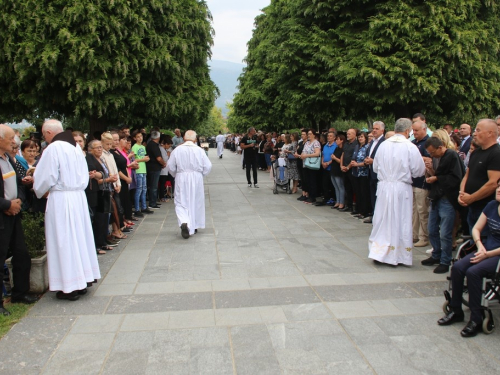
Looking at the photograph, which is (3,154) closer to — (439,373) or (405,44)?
(439,373)

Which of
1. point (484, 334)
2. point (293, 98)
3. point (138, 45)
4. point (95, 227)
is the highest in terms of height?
point (138, 45)

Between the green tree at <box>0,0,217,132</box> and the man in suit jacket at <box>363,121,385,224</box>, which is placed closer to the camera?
the man in suit jacket at <box>363,121,385,224</box>

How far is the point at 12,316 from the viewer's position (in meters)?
5.10

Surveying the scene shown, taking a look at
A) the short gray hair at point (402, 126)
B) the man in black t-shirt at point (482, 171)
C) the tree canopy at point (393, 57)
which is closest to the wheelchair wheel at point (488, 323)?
the man in black t-shirt at point (482, 171)

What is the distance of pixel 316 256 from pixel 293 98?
963 cm

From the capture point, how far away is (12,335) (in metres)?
4.63

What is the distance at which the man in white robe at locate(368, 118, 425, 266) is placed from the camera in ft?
22.4

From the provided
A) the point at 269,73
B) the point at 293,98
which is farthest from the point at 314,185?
the point at 269,73

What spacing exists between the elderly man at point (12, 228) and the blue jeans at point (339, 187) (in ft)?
26.3

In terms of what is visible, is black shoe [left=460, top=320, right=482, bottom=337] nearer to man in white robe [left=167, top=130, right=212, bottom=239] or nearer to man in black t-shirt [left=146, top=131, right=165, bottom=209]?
man in white robe [left=167, top=130, right=212, bottom=239]

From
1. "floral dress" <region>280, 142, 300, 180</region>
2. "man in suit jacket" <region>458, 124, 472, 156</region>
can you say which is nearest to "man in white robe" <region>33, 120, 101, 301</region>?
"man in suit jacket" <region>458, 124, 472, 156</region>

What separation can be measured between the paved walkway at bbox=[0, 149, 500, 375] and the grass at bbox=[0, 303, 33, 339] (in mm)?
109

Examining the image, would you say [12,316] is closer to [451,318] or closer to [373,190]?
[451,318]

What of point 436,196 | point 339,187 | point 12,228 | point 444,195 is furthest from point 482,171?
point 339,187
